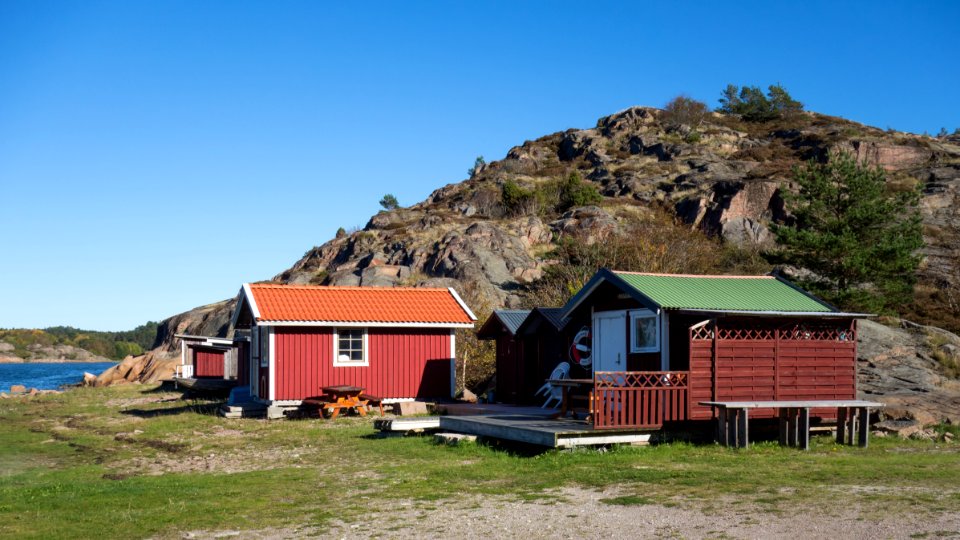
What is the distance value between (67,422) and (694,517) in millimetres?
21968

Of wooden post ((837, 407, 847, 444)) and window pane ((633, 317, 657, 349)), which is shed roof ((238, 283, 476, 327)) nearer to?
window pane ((633, 317, 657, 349))

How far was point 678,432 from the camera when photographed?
1747 cm

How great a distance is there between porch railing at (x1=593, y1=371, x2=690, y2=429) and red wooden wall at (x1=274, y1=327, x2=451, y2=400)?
422 inches

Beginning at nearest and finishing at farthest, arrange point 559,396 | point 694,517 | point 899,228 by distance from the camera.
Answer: point 694,517 < point 559,396 < point 899,228

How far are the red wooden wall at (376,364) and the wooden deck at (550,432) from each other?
8456mm

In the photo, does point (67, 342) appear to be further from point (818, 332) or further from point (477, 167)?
point (818, 332)

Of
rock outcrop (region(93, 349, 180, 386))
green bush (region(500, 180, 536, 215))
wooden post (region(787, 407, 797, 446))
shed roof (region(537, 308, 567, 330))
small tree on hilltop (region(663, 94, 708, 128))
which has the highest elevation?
small tree on hilltop (region(663, 94, 708, 128))

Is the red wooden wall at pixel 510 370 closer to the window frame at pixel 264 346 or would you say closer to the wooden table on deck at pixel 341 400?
the wooden table on deck at pixel 341 400

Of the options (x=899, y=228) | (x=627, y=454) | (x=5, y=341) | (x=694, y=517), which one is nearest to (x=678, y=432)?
(x=627, y=454)

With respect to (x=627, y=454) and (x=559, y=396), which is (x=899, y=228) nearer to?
(x=559, y=396)

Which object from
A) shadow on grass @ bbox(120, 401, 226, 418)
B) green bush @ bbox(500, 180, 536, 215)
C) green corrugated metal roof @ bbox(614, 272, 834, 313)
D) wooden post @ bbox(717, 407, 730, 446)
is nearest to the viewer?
wooden post @ bbox(717, 407, 730, 446)

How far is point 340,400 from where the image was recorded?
2520 cm

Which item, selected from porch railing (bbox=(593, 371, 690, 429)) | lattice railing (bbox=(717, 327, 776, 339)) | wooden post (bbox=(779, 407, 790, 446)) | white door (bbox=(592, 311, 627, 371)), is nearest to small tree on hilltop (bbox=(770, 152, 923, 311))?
white door (bbox=(592, 311, 627, 371))

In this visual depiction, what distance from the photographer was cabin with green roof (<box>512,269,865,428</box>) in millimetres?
17578
